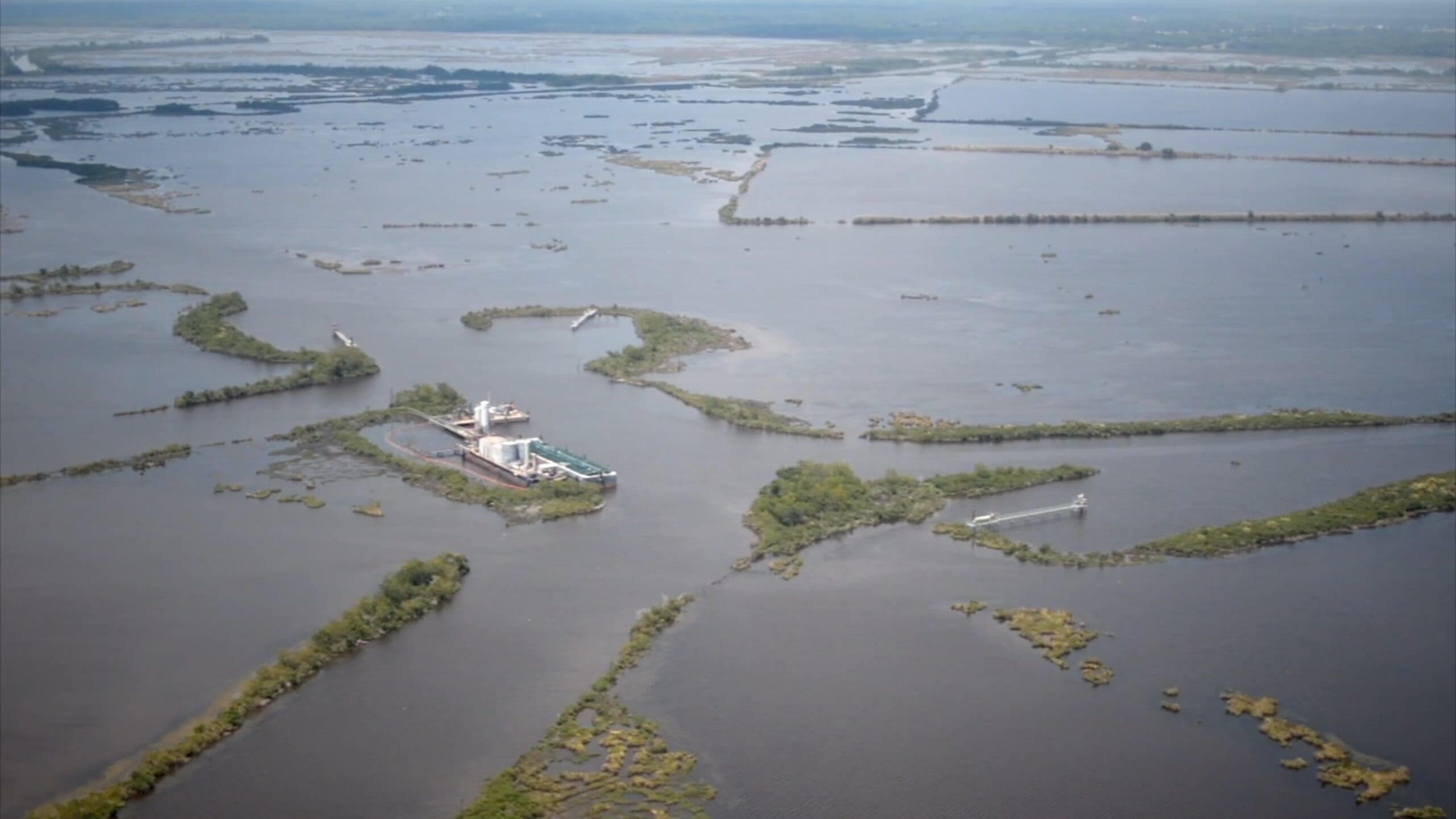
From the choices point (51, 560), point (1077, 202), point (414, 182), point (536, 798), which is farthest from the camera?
point (414, 182)

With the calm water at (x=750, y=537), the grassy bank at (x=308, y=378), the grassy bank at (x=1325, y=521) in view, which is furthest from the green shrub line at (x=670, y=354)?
the grassy bank at (x=1325, y=521)

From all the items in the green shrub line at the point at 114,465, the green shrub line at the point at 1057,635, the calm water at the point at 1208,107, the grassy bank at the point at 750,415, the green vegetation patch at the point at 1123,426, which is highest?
the calm water at the point at 1208,107

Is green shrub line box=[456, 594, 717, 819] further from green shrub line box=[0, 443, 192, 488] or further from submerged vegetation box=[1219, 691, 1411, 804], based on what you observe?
green shrub line box=[0, 443, 192, 488]

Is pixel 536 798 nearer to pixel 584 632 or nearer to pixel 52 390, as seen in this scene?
pixel 584 632

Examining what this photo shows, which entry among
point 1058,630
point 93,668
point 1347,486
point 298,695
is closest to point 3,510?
point 93,668

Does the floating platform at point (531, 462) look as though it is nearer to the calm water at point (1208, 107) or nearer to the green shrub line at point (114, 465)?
the green shrub line at point (114, 465)

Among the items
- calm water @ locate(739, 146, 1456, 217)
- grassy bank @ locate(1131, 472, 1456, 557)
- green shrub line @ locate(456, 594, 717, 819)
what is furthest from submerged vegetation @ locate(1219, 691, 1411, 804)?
calm water @ locate(739, 146, 1456, 217)

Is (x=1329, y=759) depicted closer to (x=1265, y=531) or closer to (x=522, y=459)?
(x=1265, y=531)
